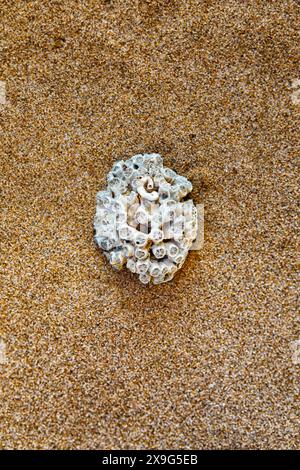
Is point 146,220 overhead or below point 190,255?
overhead

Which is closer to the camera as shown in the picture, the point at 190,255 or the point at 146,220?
the point at 146,220

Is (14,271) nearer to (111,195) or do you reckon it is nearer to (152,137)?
(111,195)

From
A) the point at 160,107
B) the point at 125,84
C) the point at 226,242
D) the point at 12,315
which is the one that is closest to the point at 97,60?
the point at 125,84
